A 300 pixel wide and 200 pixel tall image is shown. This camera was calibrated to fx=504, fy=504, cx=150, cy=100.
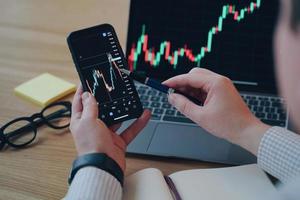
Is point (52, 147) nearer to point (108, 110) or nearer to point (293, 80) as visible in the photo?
point (108, 110)

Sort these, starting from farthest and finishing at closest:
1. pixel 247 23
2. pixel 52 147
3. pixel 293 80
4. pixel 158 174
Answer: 1. pixel 247 23
2. pixel 52 147
3. pixel 158 174
4. pixel 293 80

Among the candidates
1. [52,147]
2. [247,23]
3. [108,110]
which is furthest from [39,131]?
[247,23]

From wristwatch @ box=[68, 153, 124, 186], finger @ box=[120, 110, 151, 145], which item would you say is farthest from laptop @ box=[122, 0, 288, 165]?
wristwatch @ box=[68, 153, 124, 186]

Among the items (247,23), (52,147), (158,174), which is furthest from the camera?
(247,23)

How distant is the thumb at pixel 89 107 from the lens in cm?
74

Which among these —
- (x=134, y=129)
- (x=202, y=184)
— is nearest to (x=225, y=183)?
(x=202, y=184)

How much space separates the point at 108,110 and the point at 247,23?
0.34 meters

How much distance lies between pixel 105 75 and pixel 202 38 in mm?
244

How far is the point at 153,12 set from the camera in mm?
952

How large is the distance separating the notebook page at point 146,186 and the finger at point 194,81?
5.7 inches

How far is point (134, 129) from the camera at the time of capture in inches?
31.3

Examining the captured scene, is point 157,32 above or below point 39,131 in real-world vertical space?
above

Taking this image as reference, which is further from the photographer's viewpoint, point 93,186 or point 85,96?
point 85,96

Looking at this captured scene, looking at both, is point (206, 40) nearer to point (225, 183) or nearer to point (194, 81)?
point (194, 81)
